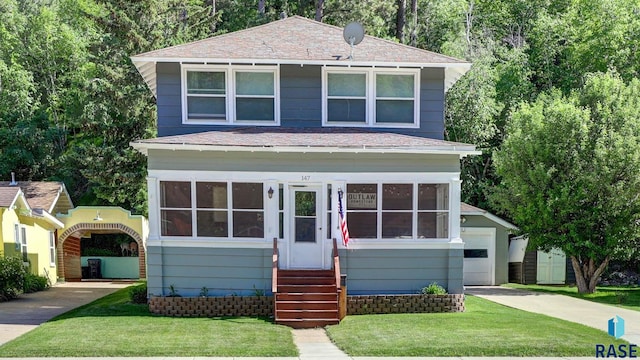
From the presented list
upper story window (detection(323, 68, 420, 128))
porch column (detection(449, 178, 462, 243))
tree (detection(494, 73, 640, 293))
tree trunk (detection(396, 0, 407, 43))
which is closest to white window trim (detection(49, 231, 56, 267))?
upper story window (detection(323, 68, 420, 128))

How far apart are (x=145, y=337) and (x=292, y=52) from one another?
837 centimetres

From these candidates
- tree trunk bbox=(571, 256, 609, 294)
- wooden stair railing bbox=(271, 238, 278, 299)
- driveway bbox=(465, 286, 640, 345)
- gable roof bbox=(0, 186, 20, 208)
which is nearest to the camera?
driveway bbox=(465, 286, 640, 345)

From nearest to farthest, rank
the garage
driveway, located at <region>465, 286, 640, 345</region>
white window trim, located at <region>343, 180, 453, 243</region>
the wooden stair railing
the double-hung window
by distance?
driveway, located at <region>465, 286, 640, 345</region>
the wooden stair railing
the double-hung window
white window trim, located at <region>343, 180, 453, 243</region>
the garage

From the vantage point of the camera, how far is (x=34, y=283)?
1914 cm

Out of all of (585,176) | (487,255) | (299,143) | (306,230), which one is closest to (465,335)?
(306,230)

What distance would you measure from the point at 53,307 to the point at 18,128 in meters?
15.9

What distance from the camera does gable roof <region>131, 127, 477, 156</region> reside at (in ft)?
43.9

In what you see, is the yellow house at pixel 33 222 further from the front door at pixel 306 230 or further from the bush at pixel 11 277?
the front door at pixel 306 230

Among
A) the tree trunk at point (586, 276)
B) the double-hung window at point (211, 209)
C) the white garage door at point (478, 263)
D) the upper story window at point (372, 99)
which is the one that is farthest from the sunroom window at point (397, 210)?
the white garage door at point (478, 263)

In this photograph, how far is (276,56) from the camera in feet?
50.2

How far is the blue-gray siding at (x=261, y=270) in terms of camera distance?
13.7m

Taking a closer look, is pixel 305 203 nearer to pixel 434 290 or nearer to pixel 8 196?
pixel 434 290

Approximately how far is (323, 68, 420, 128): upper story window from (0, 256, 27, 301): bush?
1009 centimetres

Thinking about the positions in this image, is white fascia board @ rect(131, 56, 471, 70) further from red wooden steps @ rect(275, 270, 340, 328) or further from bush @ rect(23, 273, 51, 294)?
bush @ rect(23, 273, 51, 294)
